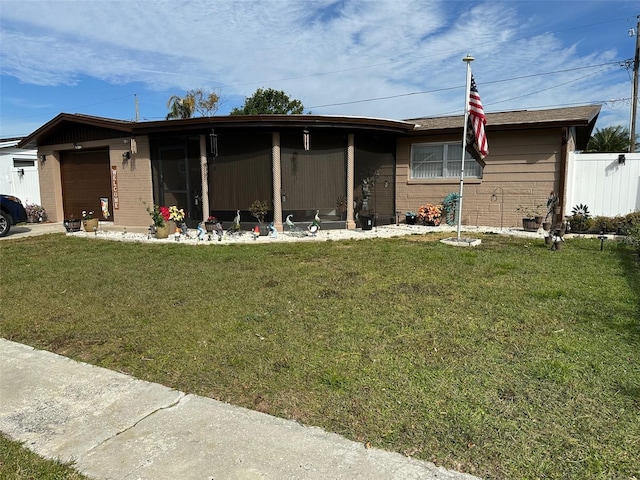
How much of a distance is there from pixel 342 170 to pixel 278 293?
6.77 meters

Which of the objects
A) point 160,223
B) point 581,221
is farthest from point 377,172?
point 160,223

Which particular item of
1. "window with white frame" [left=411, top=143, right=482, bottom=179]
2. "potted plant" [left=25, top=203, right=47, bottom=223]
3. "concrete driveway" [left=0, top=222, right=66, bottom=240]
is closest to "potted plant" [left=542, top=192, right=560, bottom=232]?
"window with white frame" [left=411, top=143, right=482, bottom=179]

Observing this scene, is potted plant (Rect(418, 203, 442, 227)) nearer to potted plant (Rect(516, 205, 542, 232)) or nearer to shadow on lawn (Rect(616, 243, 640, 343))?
potted plant (Rect(516, 205, 542, 232))

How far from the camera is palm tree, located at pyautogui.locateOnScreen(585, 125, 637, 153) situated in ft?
69.4

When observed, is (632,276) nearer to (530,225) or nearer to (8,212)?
(530,225)

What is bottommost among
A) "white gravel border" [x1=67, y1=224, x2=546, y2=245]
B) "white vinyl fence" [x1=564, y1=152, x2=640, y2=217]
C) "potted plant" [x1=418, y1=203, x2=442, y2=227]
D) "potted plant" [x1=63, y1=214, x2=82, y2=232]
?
"white gravel border" [x1=67, y1=224, x2=546, y2=245]

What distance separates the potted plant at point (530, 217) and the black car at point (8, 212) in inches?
532

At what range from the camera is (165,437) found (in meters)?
2.61

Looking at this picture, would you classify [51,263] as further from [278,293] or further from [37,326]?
[278,293]

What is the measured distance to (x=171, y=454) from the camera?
244cm

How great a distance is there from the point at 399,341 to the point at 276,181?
8016mm

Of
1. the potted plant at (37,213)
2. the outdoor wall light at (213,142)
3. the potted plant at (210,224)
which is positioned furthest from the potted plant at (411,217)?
the potted plant at (37,213)

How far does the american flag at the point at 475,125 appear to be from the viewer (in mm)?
8750

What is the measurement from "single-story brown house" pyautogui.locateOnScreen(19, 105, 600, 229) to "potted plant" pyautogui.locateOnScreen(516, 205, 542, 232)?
0.61ft
